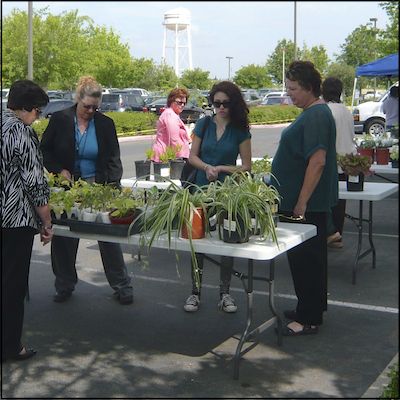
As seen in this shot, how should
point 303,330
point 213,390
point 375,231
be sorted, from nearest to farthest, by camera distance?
1. point 213,390
2. point 303,330
3. point 375,231

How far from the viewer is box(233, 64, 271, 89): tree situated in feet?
229

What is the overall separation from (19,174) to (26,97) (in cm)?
49

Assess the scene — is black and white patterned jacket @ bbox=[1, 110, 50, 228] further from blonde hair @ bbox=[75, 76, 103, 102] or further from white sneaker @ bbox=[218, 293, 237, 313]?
white sneaker @ bbox=[218, 293, 237, 313]

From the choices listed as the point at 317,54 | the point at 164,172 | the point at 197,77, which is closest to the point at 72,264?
the point at 164,172

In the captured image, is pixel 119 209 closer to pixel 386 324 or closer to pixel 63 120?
pixel 63 120

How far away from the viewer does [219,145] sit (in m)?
5.16

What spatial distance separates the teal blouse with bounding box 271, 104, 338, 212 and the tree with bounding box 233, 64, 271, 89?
216ft

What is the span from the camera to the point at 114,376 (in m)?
4.25

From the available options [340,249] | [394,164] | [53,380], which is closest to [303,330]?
[53,380]

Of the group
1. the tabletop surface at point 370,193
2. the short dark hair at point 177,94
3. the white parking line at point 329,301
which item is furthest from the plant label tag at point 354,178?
the short dark hair at point 177,94

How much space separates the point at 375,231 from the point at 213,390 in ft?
16.7

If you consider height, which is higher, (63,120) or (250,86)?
(250,86)

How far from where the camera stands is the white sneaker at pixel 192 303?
546cm

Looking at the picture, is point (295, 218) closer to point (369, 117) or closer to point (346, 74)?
point (369, 117)
